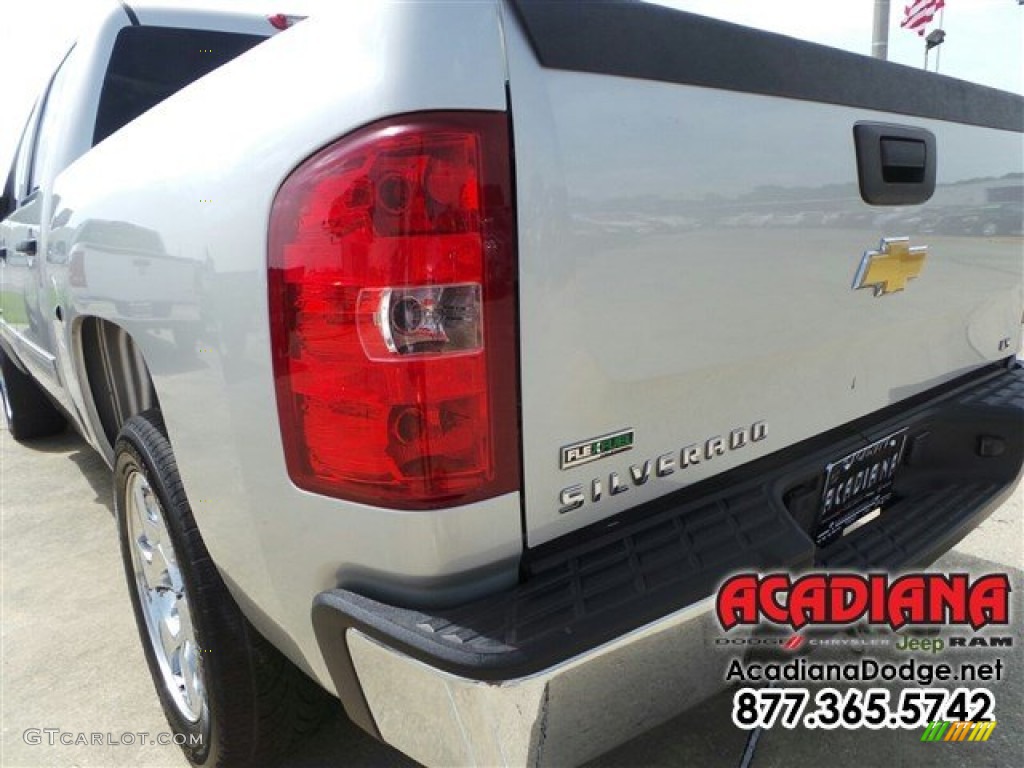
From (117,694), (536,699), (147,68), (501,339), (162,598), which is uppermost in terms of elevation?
(147,68)

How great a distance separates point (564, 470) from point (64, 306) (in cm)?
182

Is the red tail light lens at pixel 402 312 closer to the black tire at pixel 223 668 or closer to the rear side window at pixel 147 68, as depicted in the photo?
the black tire at pixel 223 668

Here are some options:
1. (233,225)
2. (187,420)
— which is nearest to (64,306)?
(187,420)

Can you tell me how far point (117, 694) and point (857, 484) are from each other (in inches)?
87.7

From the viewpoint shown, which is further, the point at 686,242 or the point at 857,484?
the point at 857,484

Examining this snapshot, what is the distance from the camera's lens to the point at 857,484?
1.99m

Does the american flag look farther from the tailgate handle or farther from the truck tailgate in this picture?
the tailgate handle

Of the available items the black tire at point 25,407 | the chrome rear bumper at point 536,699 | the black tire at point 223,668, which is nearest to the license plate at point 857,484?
the chrome rear bumper at point 536,699

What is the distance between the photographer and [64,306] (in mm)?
2309

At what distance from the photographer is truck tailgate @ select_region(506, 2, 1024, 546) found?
1172mm

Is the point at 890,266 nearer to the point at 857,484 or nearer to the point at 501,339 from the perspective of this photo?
the point at 857,484

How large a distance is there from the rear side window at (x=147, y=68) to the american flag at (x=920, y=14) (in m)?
9.91

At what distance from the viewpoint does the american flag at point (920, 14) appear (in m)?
9.73

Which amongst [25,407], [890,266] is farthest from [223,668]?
[25,407]
